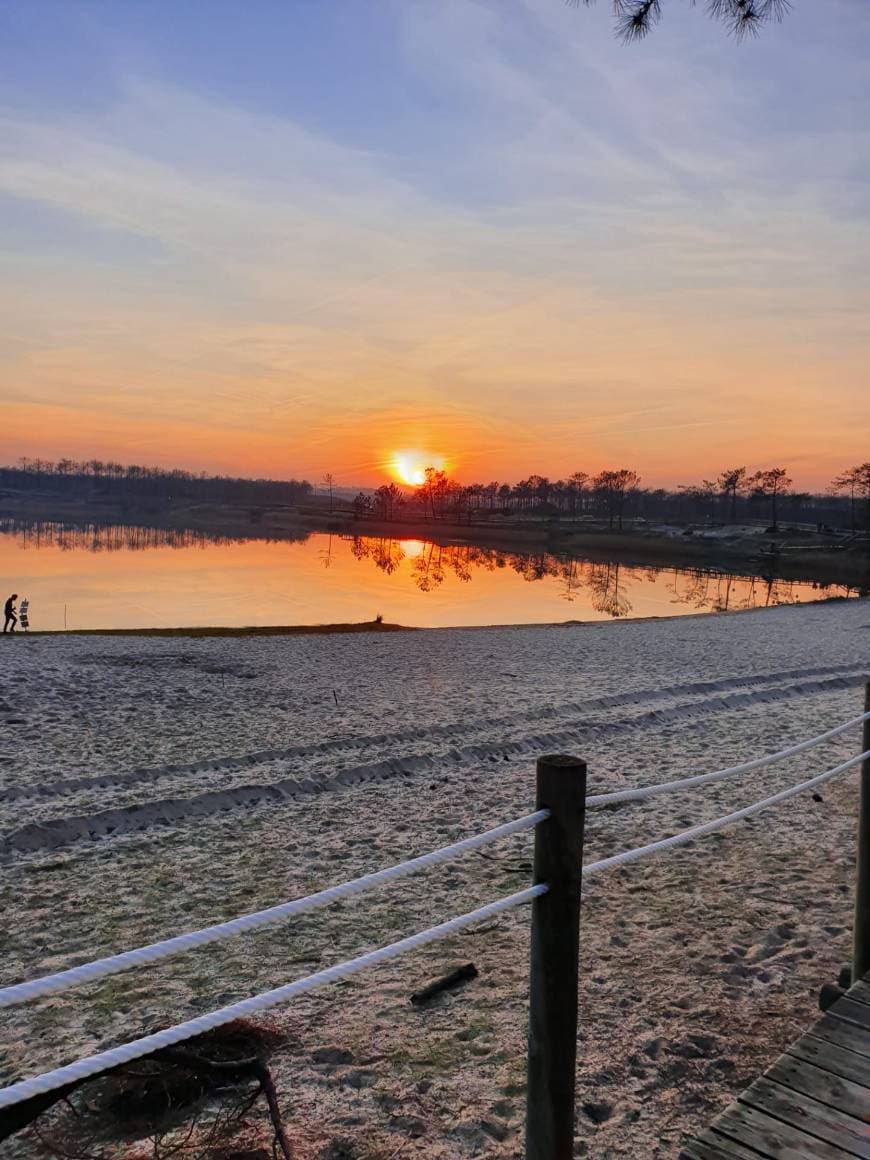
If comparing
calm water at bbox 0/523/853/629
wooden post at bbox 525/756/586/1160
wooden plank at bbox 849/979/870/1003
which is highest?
wooden post at bbox 525/756/586/1160

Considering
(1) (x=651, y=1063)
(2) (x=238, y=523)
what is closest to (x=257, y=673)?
(1) (x=651, y=1063)

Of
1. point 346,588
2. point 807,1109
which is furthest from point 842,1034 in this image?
point 346,588

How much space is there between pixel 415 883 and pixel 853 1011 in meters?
3.17

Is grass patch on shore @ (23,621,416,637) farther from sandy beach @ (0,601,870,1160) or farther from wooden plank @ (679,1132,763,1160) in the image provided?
wooden plank @ (679,1132,763,1160)

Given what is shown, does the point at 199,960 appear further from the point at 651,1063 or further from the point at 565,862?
the point at 565,862

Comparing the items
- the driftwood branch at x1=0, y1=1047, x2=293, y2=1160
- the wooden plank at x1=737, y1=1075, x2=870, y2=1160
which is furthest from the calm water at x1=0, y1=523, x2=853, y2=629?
the wooden plank at x1=737, y1=1075, x2=870, y2=1160

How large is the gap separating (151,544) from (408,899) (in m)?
93.4

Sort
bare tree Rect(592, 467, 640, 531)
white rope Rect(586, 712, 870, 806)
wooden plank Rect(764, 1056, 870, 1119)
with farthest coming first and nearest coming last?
bare tree Rect(592, 467, 640, 531) → white rope Rect(586, 712, 870, 806) → wooden plank Rect(764, 1056, 870, 1119)

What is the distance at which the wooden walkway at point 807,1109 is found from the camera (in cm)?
237

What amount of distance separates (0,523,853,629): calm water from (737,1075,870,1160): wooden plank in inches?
1152

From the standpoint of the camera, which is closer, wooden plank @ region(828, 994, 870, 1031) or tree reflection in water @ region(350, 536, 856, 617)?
wooden plank @ region(828, 994, 870, 1031)

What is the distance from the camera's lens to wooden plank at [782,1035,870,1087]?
2719 millimetres

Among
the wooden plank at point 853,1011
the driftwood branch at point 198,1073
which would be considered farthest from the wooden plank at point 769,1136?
the driftwood branch at point 198,1073

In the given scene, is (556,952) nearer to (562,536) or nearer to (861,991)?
(861,991)
